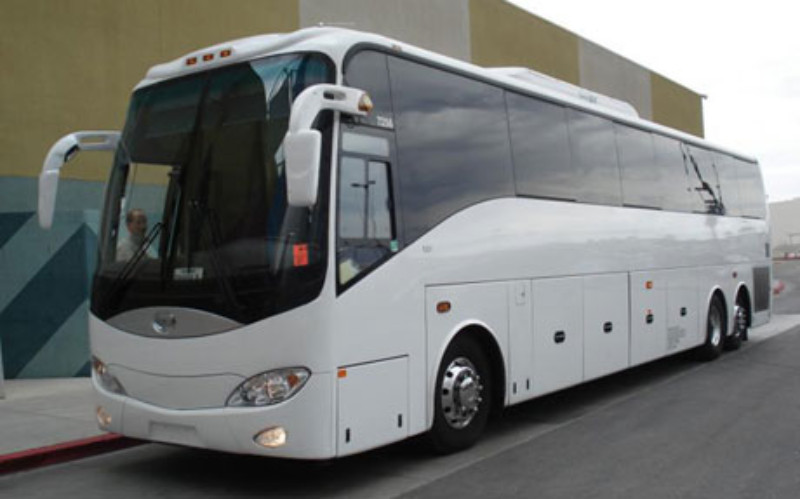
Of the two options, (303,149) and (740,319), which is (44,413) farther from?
(740,319)

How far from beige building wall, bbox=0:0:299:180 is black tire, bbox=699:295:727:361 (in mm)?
9158

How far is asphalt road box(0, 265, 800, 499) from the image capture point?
19.7 feet

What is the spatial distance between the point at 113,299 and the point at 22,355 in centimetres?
594

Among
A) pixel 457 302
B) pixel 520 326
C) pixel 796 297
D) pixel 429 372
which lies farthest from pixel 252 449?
pixel 796 297

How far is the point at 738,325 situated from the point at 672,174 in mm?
3646

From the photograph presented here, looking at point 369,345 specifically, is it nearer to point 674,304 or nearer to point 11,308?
point 674,304

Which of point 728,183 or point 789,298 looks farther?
point 789,298

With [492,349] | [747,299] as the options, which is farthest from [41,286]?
[747,299]

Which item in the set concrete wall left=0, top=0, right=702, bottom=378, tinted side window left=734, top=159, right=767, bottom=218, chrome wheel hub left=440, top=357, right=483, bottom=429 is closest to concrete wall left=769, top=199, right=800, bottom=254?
tinted side window left=734, top=159, right=767, bottom=218

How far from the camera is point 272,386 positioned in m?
5.54

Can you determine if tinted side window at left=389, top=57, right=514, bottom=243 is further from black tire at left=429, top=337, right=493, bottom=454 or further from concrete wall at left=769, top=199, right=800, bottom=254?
concrete wall at left=769, top=199, right=800, bottom=254

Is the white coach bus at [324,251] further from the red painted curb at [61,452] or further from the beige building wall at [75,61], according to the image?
the beige building wall at [75,61]

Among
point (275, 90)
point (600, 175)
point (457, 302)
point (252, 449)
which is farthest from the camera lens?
point (600, 175)

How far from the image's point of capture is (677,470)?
20.9 ft
